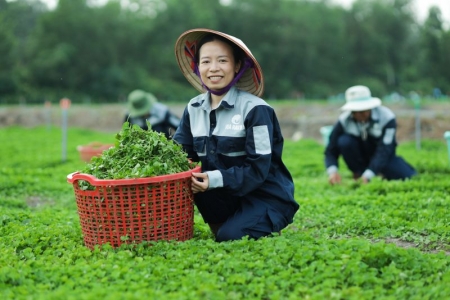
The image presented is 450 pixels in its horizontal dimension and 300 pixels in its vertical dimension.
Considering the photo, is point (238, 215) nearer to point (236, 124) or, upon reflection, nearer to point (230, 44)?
point (236, 124)

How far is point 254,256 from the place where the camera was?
370cm

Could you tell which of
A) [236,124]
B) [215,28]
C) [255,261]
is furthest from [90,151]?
[215,28]

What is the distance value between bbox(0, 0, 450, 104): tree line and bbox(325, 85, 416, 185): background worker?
3323 centimetres

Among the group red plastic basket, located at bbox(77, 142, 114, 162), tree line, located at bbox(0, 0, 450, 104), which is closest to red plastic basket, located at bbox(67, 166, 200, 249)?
red plastic basket, located at bbox(77, 142, 114, 162)

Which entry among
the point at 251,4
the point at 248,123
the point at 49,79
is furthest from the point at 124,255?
the point at 251,4

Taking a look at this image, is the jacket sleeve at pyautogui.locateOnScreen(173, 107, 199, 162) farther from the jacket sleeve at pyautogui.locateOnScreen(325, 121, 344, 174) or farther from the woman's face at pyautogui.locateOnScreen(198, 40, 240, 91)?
the jacket sleeve at pyautogui.locateOnScreen(325, 121, 344, 174)

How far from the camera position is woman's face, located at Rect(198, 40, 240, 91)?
433 cm

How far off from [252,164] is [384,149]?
362 centimetres

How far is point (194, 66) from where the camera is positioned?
4.72 m

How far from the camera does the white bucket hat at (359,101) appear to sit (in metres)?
7.17

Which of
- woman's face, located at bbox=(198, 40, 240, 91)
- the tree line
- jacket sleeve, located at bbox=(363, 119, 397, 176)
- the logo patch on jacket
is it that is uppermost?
the tree line

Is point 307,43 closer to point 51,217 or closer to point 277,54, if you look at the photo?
point 277,54

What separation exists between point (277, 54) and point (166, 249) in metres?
54.9

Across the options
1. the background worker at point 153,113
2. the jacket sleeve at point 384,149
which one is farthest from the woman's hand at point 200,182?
the background worker at point 153,113
